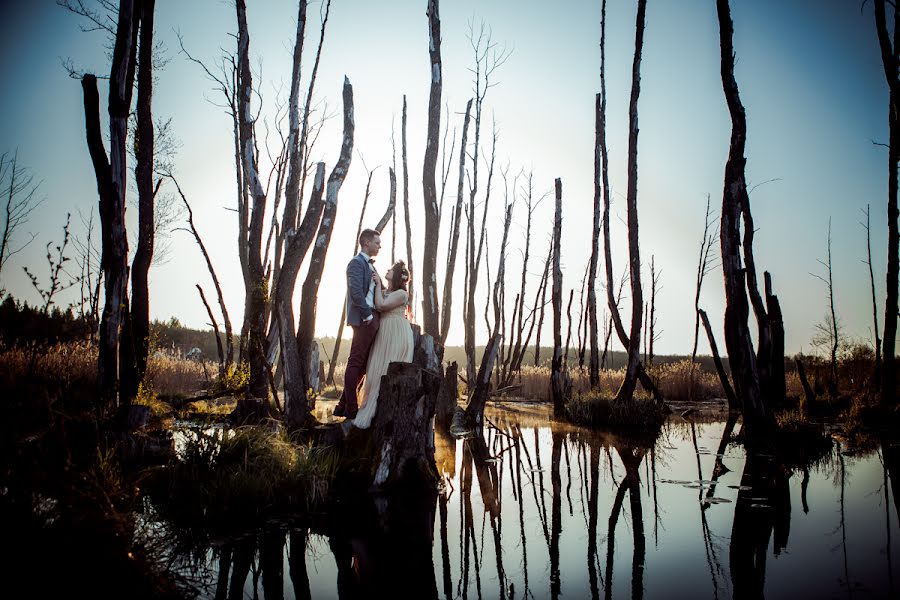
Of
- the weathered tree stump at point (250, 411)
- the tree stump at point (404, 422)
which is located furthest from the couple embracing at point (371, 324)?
the weathered tree stump at point (250, 411)

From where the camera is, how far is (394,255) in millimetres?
19047

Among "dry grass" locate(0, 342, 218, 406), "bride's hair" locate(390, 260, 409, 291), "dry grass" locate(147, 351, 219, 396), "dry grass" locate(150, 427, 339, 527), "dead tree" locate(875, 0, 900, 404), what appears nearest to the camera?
"dry grass" locate(150, 427, 339, 527)

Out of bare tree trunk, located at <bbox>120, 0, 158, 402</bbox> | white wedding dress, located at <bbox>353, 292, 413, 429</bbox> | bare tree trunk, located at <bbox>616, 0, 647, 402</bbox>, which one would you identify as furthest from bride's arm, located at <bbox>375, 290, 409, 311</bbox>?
bare tree trunk, located at <bbox>616, 0, 647, 402</bbox>

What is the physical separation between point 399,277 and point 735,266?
15.9ft

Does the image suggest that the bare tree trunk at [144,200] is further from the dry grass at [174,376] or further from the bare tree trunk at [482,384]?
the bare tree trunk at [482,384]

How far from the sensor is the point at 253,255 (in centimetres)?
801

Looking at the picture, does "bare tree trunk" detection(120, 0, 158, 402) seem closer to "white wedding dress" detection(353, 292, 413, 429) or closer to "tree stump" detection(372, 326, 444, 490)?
"white wedding dress" detection(353, 292, 413, 429)

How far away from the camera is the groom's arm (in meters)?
5.90

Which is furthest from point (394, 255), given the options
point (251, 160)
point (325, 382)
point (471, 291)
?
point (251, 160)

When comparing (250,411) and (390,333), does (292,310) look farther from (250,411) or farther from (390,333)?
(390,333)

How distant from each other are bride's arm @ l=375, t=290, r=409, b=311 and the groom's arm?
5.8 inches

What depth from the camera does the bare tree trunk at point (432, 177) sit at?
10.9 metres

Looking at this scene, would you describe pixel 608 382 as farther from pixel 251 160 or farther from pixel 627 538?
pixel 627 538

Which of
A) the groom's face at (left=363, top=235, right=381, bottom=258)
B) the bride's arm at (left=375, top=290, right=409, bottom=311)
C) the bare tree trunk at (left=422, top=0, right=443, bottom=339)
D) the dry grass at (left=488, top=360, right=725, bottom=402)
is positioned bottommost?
the dry grass at (left=488, top=360, right=725, bottom=402)
